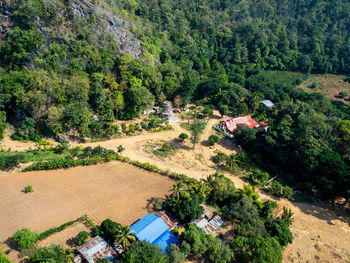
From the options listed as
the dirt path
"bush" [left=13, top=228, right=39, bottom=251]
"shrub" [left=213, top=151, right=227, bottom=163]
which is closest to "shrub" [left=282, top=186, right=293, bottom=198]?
the dirt path

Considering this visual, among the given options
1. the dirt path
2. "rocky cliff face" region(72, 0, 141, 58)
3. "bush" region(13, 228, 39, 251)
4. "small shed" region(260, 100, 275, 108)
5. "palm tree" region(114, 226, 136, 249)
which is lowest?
the dirt path

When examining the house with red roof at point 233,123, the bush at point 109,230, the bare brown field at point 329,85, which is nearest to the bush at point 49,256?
the bush at point 109,230

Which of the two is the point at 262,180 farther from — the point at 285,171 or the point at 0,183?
the point at 0,183

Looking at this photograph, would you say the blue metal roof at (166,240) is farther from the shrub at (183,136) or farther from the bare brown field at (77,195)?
the shrub at (183,136)

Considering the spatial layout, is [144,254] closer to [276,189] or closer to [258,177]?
[276,189]

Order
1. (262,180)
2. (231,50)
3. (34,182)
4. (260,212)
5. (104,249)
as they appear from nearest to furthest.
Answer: (104,249) → (260,212) → (34,182) → (262,180) → (231,50)

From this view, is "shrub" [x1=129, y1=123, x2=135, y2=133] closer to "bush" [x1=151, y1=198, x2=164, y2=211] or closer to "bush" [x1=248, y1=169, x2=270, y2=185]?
"bush" [x1=151, y1=198, x2=164, y2=211]

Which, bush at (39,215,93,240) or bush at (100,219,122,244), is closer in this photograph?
bush at (100,219,122,244)

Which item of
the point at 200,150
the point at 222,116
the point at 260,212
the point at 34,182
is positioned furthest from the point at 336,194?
the point at 34,182
